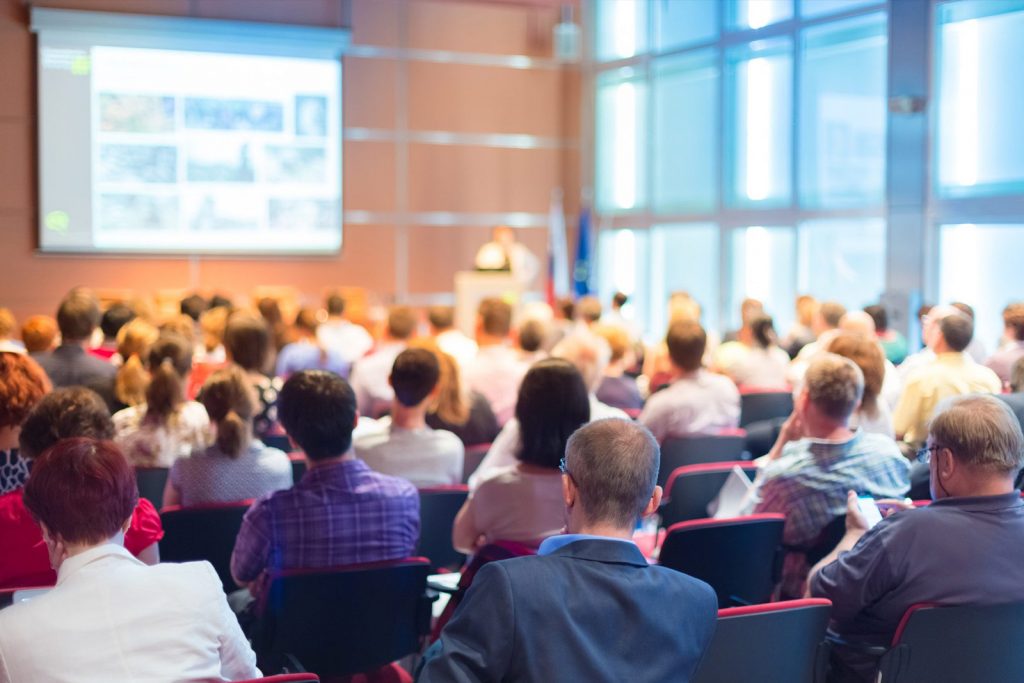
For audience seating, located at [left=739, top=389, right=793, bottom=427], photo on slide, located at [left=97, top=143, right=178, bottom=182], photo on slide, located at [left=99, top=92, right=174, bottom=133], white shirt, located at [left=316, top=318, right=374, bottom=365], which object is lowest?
audience seating, located at [left=739, top=389, right=793, bottom=427]

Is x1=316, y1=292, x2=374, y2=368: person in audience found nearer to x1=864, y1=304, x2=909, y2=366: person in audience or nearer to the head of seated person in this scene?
x1=864, y1=304, x2=909, y2=366: person in audience

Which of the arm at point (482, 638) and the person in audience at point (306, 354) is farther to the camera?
the person in audience at point (306, 354)

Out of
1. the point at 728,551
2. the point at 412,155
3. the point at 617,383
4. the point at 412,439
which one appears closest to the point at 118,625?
the point at 728,551

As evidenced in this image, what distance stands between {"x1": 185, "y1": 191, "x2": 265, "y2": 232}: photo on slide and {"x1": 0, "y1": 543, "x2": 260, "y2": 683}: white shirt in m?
10.3

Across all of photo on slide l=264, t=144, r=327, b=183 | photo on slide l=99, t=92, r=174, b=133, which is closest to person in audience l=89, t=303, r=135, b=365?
photo on slide l=99, t=92, r=174, b=133

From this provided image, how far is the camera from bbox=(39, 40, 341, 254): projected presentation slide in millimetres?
11320

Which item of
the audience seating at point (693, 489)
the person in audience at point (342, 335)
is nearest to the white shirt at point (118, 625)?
the audience seating at point (693, 489)

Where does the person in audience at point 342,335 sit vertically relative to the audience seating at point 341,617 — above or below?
above

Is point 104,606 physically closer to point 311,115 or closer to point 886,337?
point 886,337

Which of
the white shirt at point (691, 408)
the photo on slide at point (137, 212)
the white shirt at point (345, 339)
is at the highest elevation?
the photo on slide at point (137, 212)

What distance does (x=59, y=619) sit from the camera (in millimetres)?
2000

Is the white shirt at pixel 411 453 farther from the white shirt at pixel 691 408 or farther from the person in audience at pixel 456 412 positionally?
the white shirt at pixel 691 408

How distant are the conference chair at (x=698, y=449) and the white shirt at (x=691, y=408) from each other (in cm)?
11

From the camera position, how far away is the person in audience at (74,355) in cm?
593
